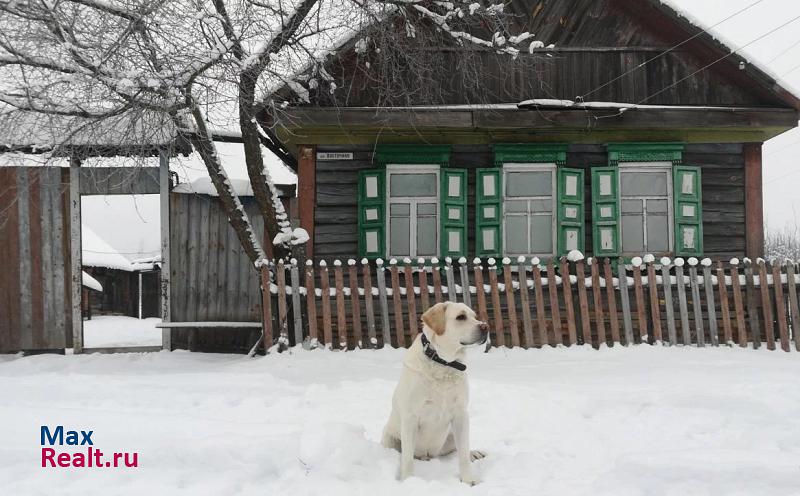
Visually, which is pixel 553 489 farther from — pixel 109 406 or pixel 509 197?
pixel 509 197

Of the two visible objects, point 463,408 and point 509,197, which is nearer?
point 463,408

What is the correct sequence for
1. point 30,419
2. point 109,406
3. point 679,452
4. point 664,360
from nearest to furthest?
point 679,452 → point 30,419 → point 109,406 → point 664,360

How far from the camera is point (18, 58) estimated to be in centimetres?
633

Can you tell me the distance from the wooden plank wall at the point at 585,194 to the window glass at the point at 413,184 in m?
0.42

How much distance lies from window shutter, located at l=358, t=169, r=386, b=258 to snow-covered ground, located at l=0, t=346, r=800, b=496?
7.33 feet

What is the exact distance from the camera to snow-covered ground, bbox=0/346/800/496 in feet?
9.91

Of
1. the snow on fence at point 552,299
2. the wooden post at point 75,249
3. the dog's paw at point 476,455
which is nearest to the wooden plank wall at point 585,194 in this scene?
the snow on fence at point 552,299

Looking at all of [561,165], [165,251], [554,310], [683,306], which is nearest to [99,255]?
[165,251]

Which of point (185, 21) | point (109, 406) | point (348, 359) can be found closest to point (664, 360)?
point (348, 359)

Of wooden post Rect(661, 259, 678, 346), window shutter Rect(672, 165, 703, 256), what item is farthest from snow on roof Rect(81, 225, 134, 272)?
wooden post Rect(661, 259, 678, 346)

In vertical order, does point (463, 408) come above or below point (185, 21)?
below

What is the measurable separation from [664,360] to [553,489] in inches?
149

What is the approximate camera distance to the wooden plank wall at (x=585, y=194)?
28.2ft

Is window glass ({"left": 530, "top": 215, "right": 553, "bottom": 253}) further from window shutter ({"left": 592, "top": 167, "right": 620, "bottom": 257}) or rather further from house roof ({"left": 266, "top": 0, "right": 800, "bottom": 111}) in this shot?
house roof ({"left": 266, "top": 0, "right": 800, "bottom": 111})
